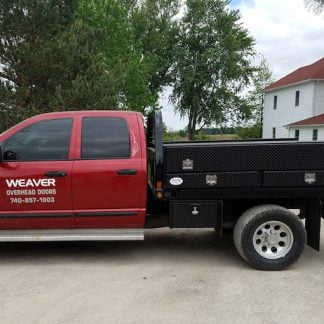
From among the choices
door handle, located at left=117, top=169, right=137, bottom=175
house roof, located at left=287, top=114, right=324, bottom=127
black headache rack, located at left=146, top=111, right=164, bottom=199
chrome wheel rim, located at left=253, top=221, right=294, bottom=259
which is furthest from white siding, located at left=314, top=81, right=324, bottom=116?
door handle, located at left=117, top=169, right=137, bottom=175

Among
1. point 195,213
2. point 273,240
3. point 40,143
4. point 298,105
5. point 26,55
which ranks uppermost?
point 26,55

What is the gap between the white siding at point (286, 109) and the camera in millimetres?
31781

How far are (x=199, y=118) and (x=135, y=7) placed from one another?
13663 millimetres

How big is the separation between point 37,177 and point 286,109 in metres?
33.1

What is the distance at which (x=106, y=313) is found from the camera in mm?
3842

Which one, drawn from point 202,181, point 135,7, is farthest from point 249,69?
point 202,181

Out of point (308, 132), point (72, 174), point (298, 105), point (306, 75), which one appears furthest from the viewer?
point (298, 105)

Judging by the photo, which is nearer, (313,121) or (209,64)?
(313,121)

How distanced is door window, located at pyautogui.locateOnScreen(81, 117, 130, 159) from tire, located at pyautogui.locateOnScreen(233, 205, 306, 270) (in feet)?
5.61

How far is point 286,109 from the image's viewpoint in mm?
35531

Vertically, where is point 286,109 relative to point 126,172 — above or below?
above

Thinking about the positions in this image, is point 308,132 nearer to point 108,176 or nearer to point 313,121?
point 313,121

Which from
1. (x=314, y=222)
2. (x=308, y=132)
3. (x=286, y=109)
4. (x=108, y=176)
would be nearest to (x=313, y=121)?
A: (x=308, y=132)

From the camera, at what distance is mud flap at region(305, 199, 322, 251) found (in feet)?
17.3
